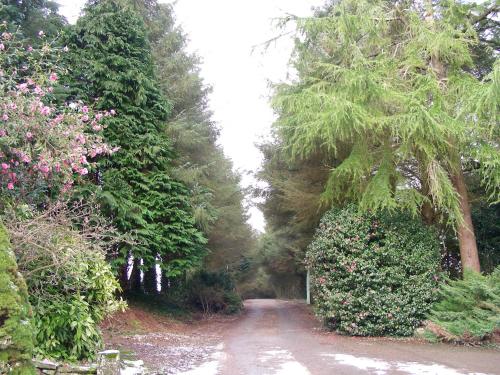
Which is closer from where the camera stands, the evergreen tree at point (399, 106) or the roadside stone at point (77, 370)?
the roadside stone at point (77, 370)

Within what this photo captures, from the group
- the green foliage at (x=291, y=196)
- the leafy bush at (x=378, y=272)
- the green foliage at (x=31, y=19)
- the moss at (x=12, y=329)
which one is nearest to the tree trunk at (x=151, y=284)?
the green foliage at (x=291, y=196)

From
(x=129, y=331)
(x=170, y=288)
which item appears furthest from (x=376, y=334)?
(x=170, y=288)

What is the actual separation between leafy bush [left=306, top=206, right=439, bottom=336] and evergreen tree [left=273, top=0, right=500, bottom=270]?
2.55 feet

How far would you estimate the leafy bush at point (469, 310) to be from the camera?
955 cm

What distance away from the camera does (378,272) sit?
37.6 feet

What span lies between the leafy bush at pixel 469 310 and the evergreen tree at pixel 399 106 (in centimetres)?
143

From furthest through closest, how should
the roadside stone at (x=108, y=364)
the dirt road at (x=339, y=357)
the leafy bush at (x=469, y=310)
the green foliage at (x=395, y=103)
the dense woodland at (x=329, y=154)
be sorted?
the green foliage at (x=395, y=103) → the leafy bush at (x=469, y=310) → the dense woodland at (x=329, y=154) → the dirt road at (x=339, y=357) → the roadside stone at (x=108, y=364)

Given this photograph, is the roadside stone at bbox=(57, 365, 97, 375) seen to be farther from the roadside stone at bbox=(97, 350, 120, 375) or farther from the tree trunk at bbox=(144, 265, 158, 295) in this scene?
the tree trunk at bbox=(144, 265, 158, 295)

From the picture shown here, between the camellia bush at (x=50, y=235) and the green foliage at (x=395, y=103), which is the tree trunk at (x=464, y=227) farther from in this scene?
the camellia bush at (x=50, y=235)

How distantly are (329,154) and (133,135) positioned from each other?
20.5ft

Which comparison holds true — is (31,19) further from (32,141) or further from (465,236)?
(465,236)

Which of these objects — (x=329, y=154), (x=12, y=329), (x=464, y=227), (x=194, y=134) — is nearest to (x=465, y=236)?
(x=464, y=227)

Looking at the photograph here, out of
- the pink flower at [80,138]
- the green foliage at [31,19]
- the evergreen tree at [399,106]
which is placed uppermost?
the green foliage at [31,19]

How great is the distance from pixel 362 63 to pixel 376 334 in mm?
7065
